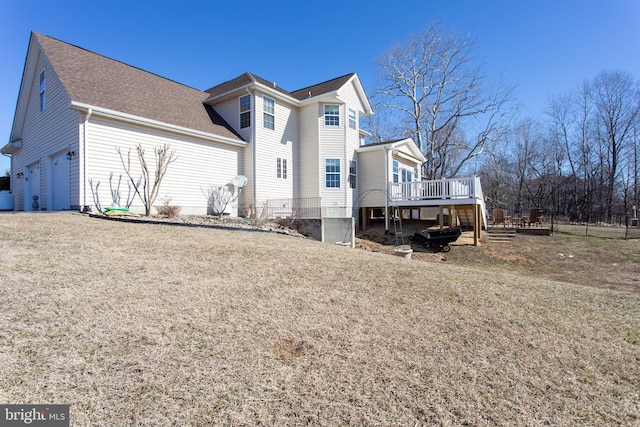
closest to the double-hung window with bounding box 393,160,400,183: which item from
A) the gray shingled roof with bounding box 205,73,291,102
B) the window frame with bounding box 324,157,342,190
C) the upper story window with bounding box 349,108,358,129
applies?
the upper story window with bounding box 349,108,358,129

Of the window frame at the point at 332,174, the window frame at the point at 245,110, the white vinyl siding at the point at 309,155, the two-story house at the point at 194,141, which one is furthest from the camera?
the window frame at the point at 332,174

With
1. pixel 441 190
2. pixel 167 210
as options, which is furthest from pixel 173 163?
pixel 441 190

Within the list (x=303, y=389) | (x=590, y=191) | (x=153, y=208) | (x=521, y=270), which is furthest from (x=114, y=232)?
(x=590, y=191)

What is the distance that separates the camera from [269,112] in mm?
15797

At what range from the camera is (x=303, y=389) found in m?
2.83

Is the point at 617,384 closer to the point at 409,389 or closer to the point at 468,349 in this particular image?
the point at 468,349

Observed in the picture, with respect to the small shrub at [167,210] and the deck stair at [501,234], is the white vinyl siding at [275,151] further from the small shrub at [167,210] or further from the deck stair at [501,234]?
the deck stair at [501,234]

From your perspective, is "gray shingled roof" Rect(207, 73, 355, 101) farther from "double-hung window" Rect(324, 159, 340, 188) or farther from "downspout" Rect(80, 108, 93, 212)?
"downspout" Rect(80, 108, 93, 212)

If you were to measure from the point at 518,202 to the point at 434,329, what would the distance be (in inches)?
1415

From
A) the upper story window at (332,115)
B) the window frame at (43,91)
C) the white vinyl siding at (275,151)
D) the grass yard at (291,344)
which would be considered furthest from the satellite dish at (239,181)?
the grass yard at (291,344)

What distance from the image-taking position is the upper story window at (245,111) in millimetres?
15336

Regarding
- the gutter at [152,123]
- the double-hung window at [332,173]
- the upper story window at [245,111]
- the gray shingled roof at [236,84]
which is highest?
the gray shingled roof at [236,84]

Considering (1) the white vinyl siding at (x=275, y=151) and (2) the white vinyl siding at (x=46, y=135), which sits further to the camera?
(1) the white vinyl siding at (x=275, y=151)

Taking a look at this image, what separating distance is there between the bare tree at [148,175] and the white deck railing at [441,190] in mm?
10431
